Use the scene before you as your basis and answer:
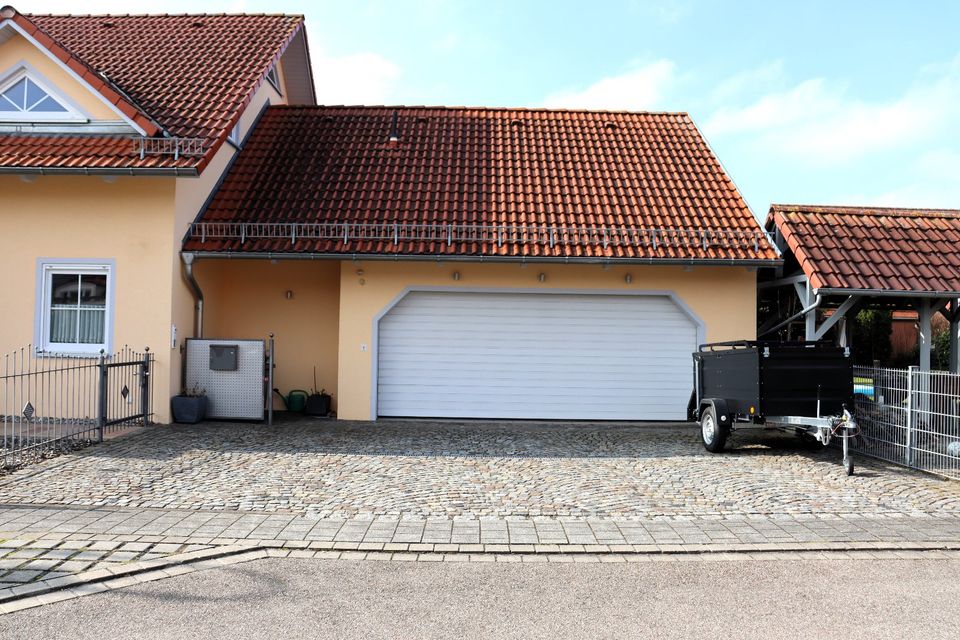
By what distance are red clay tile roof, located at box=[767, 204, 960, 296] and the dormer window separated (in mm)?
12092

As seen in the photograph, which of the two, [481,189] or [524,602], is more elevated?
[481,189]

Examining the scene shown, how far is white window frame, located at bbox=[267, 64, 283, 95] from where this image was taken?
16.2m

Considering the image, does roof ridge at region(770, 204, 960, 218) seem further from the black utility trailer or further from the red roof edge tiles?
the red roof edge tiles

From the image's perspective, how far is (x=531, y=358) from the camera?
1263 cm

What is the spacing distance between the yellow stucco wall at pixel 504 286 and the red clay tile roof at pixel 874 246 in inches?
46.4

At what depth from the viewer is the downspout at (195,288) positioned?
11688 mm

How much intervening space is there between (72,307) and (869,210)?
1393 cm

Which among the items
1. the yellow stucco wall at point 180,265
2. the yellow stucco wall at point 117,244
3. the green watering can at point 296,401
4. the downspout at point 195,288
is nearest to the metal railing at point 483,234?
the yellow stucco wall at point 180,265

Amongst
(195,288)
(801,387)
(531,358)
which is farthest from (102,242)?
(801,387)

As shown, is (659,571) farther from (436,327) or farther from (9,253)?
(9,253)

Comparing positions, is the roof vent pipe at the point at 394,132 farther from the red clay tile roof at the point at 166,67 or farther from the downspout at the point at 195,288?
the downspout at the point at 195,288

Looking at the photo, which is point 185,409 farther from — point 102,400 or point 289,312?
point 289,312

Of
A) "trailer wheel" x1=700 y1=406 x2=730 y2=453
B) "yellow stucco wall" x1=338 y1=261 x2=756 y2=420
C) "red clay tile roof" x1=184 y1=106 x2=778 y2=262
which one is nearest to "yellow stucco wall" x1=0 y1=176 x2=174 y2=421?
"red clay tile roof" x1=184 y1=106 x2=778 y2=262

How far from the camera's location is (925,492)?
301 inches
